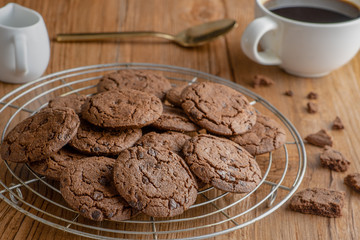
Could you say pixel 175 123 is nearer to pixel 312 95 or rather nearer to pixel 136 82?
pixel 136 82

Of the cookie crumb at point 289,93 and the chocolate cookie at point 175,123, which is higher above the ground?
the chocolate cookie at point 175,123

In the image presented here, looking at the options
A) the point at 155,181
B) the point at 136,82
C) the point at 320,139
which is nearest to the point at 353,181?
the point at 320,139

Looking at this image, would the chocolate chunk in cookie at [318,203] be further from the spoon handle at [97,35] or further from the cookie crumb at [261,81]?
the spoon handle at [97,35]

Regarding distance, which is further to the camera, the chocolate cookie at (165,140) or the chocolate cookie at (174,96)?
the chocolate cookie at (174,96)

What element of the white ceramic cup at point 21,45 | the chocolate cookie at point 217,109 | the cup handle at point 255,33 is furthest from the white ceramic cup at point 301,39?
the white ceramic cup at point 21,45

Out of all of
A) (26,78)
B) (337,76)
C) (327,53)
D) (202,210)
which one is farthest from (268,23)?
(26,78)

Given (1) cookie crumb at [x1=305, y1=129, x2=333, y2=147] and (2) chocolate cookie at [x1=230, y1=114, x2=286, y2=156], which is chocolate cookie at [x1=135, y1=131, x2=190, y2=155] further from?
(1) cookie crumb at [x1=305, y1=129, x2=333, y2=147]

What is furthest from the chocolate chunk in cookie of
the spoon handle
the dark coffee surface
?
the spoon handle

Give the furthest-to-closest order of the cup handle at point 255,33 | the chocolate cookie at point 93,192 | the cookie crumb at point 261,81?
the cookie crumb at point 261,81 < the cup handle at point 255,33 < the chocolate cookie at point 93,192
